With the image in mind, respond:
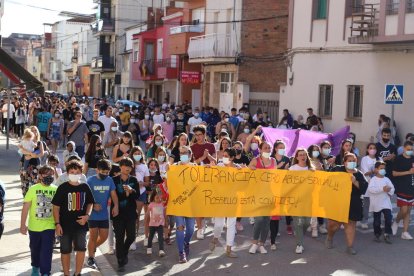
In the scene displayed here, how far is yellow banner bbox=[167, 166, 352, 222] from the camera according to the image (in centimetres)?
979

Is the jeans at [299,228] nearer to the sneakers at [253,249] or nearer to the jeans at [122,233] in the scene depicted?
the sneakers at [253,249]

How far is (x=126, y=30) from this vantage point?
205ft

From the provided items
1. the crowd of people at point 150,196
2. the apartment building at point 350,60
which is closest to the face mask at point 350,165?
the crowd of people at point 150,196

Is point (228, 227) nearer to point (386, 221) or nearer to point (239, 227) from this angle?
point (239, 227)

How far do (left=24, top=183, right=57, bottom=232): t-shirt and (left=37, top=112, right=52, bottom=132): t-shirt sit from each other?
14.5 metres

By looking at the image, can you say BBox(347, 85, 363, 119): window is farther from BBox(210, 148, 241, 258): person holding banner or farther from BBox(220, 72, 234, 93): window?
BBox(210, 148, 241, 258): person holding banner

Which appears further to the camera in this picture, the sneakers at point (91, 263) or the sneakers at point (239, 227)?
the sneakers at point (239, 227)

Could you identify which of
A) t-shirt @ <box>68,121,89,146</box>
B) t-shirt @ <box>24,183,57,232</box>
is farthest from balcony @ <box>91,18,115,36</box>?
t-shirt @ <box>24,183,57,232</box>

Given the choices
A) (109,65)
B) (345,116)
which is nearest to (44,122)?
(345,116)

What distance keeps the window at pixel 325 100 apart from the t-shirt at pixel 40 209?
1779cm

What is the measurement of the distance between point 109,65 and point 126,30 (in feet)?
22.1

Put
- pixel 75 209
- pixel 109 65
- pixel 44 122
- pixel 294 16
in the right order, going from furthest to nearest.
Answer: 1. pixel 109 65
2. pixel 294 16
3. pixel 44 122
4. pixel 75 209

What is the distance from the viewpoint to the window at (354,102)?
22.9 m

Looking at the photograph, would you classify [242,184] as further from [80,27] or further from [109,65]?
[80,27]
